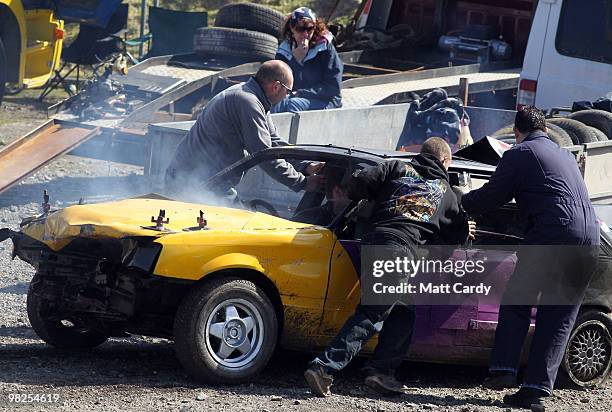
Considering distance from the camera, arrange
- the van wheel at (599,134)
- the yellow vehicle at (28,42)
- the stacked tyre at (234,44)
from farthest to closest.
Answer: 1. the yellow vehicle at (28,42)
2. the stacked tyre at (234,44)
3. the van wheel at (599,134)

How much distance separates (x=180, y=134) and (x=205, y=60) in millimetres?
4873

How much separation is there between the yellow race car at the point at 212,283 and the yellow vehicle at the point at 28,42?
10.1 metres

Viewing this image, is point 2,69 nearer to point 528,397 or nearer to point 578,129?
point 578,129

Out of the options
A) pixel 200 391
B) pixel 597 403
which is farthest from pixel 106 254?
pixel 597 403

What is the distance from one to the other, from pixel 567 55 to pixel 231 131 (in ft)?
17.7

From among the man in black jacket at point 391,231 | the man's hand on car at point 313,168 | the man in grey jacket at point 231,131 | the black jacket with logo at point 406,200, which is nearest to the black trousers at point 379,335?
the man in black jacket at point 391,231

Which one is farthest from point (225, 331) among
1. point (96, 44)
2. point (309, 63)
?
point (96, 44)

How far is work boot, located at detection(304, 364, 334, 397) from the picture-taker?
6281mm

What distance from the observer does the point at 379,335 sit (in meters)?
6.57

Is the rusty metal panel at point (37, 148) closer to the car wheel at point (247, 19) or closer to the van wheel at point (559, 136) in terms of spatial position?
the car wheel at point (247, 19)

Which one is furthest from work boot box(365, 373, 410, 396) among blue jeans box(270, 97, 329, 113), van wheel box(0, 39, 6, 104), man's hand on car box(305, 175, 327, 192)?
van wheel box(0, 39, 6, 104)

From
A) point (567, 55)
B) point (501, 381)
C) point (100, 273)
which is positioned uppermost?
point (567, 55)

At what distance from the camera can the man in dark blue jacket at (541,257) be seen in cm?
658

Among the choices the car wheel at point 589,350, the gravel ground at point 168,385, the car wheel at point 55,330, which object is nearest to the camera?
the gravel ground at point 168,385
